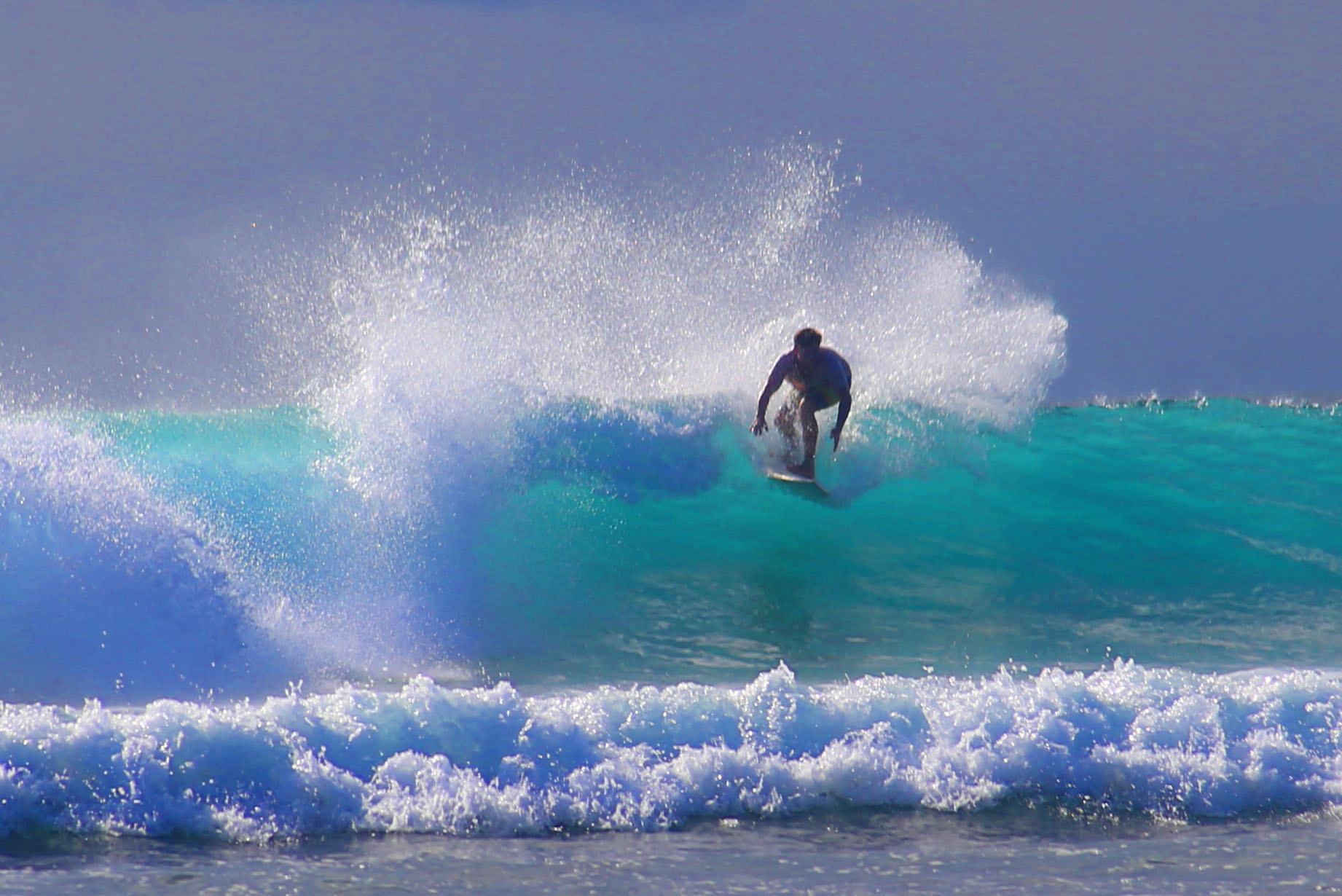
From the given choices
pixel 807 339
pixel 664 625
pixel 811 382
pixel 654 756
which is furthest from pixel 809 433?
pixel 654 756

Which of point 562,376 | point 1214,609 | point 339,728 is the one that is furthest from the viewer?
point 562,376

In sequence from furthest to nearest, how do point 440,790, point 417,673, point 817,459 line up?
point 817,459, point 417,673, point 440,790

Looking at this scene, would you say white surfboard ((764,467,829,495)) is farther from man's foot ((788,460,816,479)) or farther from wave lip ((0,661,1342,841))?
wave lip ((0,661,1342,841))

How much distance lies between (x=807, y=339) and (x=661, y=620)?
244 cm

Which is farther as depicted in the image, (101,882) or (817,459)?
(817,459)

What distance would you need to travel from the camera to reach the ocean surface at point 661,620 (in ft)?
13.2

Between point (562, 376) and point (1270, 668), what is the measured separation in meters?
5.51

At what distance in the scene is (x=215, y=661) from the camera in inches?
232

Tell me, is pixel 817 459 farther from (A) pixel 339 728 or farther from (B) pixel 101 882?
(B) pixel 101 882

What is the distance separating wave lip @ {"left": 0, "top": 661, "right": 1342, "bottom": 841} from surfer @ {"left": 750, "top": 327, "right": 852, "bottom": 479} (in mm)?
3316

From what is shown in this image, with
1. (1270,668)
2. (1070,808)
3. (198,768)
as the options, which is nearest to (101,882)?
(198,768)

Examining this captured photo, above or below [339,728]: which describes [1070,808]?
below

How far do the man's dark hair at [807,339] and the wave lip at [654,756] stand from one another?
11.5 ft

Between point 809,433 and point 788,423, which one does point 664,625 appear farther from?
point 788,423
